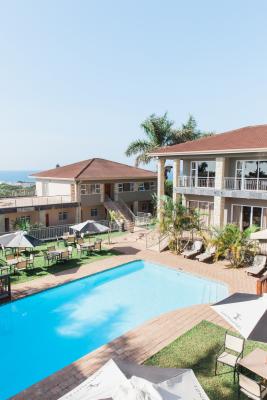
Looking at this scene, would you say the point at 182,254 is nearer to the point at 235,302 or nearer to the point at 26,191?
the point at 235,302

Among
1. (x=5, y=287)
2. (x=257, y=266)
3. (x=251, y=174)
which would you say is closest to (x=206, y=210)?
(x=251, y=174)

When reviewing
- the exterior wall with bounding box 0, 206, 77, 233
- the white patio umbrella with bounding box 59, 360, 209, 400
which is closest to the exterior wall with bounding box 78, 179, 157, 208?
the exterior wall with bounding box 0, 206, 77, 233

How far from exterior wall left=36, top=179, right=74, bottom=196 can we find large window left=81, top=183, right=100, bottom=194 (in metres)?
1.47

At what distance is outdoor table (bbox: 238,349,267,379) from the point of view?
7773 millimetres

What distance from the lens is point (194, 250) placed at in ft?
73.7

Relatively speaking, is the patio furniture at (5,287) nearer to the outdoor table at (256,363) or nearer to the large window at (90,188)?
the outdoor table at (256,363)

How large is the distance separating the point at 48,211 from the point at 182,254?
15.1 meters

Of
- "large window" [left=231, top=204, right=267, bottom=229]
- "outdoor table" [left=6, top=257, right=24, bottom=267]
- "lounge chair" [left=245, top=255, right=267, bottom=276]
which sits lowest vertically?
"lounge chair" [left=245, top=255, right=267, bottom=276]

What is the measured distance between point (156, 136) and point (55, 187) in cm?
1400

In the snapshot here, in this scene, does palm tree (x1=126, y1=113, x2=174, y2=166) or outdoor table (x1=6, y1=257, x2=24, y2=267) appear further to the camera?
palm tree (x1=126, y1=113, x2=174, y2=166)

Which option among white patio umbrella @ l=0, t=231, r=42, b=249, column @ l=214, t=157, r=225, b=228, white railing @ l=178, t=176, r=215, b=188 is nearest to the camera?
white patio umbrella @ l=0, t=231, r=42, b=249

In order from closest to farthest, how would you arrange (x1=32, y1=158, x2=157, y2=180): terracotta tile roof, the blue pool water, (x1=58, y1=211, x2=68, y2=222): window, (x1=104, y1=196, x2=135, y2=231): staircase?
1. the blue pool water
2. (x1=58, y1=211, x2=68, y2=222): window
3. (x1=104, y1=196, x2=135, y2=231): staircase
4. (x1=32, y1=158, x2=157, y2=180): terracotta tile roof

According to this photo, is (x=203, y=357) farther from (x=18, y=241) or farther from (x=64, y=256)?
(x=18, y=241)

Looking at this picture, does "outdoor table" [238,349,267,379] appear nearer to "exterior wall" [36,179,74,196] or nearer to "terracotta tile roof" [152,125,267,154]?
"terracotta tile roof" [152,125,267,154]
